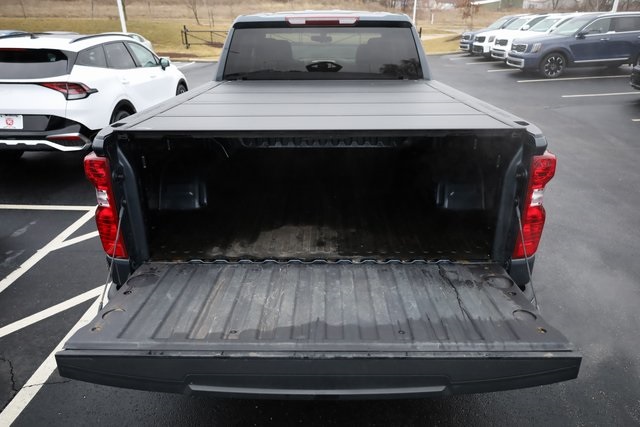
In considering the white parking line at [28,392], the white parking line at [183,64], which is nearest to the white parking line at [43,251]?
the white parking line at [28,392]

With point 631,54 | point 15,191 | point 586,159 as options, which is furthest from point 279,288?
point 631,54

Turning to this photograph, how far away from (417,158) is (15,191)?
5.90 metres

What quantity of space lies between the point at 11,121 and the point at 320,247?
523cm

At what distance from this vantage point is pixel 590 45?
1549cm

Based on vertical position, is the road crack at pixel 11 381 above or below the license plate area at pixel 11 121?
below

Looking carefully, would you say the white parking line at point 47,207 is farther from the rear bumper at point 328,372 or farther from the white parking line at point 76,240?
the rear bumper at point 328,372

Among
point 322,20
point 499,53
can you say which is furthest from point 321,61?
point 499,53

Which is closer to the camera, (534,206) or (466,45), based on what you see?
(534,206)

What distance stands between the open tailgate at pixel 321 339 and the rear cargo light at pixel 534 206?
Answer: 28 centimetres

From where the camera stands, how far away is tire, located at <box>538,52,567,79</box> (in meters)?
15.6

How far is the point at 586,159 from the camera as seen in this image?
24.7 feet

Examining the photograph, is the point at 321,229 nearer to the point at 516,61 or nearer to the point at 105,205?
the point at 105,205

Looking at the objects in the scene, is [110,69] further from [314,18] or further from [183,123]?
[183,123]

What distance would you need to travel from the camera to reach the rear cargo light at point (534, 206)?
2.27m
